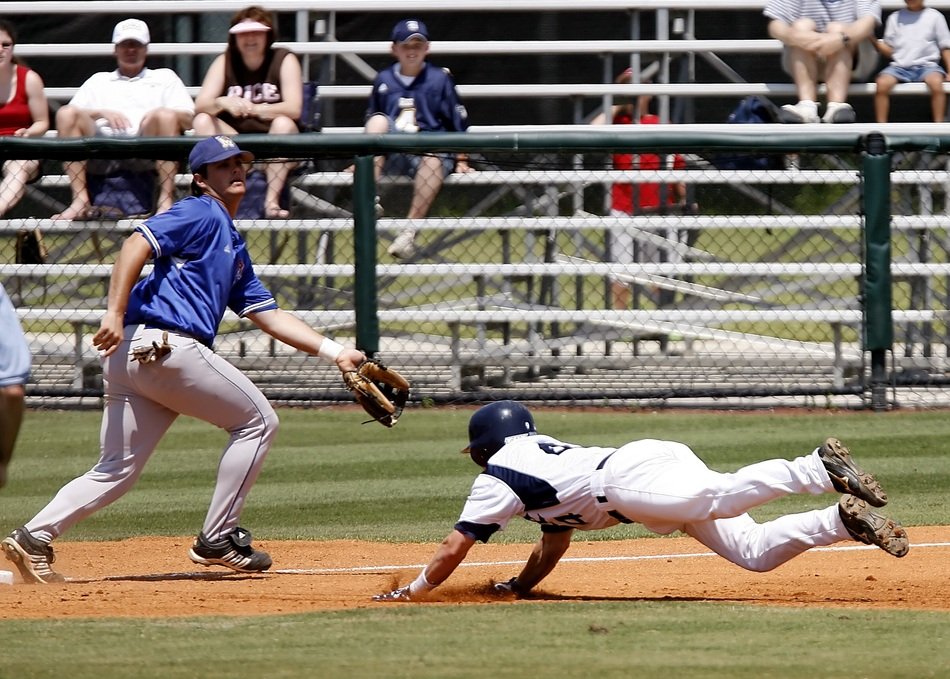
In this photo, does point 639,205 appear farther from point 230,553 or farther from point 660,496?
point 660,496

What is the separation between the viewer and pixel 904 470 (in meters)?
8.79

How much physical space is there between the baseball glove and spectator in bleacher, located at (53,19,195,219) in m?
5.93

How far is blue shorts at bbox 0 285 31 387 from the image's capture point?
5785mm

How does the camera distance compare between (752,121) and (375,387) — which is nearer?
(375,387)

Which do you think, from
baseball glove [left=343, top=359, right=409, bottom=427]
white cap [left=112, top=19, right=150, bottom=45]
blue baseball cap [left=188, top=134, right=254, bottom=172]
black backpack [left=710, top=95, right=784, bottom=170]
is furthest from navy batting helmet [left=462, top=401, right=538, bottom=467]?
white cap [left=112, top=19, right=150, bottom=45]

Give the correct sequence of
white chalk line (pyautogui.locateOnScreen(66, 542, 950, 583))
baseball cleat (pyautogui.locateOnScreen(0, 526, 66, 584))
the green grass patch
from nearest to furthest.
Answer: the green grass patch, baseball cleat (pyautogui.locateOnScreen(0, 526, 66, 584)), white chalk line (pyautogui.locateOnScreen(66, 542, 950, 583))

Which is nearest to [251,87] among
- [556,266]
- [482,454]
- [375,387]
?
[556,266]

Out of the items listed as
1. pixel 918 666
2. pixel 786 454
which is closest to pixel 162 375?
pixel 918 666

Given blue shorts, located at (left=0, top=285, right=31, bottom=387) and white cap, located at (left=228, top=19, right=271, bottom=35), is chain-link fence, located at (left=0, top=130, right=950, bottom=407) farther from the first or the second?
blue shorts, located at (left=0, top=285, right=31, bottom=387)

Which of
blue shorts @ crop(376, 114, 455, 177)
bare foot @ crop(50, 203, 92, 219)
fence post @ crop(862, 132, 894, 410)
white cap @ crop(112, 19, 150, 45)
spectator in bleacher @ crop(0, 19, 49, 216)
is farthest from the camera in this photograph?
spectator in bleacher @ crop(0, 19, 49, 216)

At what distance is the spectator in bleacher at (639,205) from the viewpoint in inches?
442

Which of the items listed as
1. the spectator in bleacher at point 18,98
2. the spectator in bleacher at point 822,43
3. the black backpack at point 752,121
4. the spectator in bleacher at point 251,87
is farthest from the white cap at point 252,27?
the spectator in bleacher at point 822,43

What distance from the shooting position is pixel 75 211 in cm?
1141

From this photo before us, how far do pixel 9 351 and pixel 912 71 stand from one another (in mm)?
9513
